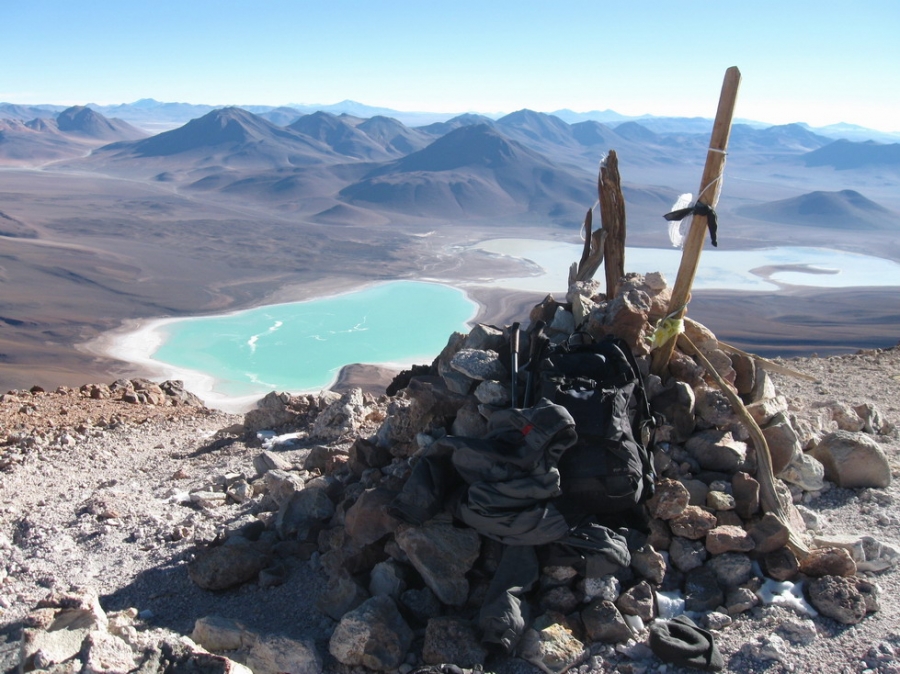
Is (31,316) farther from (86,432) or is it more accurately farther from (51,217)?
(86,432)

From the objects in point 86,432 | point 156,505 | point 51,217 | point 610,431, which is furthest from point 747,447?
point 51,217

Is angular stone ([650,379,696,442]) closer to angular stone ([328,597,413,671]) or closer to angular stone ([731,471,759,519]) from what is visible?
angular stone ([731,471,759,519])

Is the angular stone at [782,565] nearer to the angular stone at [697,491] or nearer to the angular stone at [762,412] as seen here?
the angular stone at [697,491]

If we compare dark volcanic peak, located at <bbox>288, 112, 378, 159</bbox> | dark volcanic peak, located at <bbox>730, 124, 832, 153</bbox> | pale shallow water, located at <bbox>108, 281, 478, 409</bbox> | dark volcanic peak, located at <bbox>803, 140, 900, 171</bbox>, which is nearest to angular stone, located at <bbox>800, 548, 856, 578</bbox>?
pale shallow water, located at <bbox>108, 281, 478, 409</bbox>

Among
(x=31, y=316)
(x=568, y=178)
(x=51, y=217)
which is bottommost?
(x=31, y=316)

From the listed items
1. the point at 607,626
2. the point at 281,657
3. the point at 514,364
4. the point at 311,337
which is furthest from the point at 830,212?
the point at 281,657
